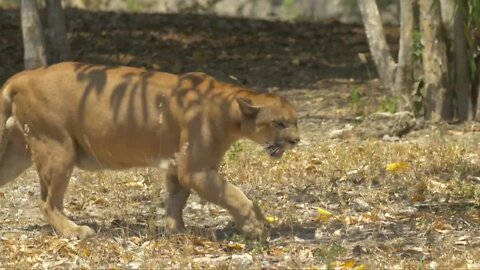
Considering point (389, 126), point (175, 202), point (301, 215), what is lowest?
point (389, 126)

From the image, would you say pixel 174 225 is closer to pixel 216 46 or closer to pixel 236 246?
pixel 236 246

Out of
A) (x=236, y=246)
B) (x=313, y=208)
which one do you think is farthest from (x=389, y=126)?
(x=236, y=246)

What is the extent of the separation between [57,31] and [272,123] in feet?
28.7

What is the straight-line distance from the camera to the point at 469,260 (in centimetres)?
707

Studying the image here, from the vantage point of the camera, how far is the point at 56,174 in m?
7.93

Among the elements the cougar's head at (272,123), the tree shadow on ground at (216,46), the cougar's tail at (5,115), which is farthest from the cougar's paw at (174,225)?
the tree shadow on ground at (216,46)

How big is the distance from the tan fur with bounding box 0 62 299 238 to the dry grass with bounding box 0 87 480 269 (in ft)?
0.93

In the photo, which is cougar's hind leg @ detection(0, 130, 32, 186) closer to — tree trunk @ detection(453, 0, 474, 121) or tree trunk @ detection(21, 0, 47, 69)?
tree trunk @ detection(21, 0, 47, 69)

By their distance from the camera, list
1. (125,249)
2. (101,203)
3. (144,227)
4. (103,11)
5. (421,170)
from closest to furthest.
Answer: (125,249)
(144,227)
(101,203)
(421,170)
(103,11)

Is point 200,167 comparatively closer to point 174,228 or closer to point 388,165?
point 174,228

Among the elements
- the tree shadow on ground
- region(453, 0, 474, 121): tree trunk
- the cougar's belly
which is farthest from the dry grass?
the tree shadow on ground

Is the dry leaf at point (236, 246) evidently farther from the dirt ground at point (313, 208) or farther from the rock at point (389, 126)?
the rock at point (389, 126)

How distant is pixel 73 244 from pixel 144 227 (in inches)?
29.3

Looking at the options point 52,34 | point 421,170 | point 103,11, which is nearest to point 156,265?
point 421,170
